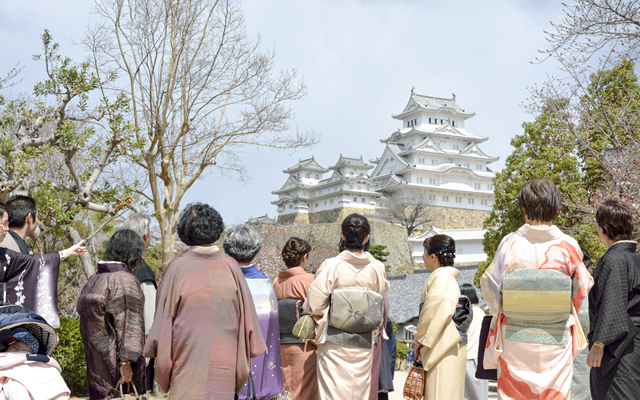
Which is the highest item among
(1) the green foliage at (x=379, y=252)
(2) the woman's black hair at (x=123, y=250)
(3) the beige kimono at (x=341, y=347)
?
(1) the green foliage at (x=379, y=252)

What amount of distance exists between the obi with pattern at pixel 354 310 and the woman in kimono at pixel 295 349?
542 millimetres

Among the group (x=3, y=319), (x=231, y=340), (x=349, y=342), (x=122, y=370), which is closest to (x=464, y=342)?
(x=349, y=342)

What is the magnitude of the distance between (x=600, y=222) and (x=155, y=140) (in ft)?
23.4

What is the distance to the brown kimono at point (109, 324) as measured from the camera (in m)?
3.02

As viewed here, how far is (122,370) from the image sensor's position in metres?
2.92

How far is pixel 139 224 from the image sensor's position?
135 inches

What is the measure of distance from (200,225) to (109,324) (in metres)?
1.02

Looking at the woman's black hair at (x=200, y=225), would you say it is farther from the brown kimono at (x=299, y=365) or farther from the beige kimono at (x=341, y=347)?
the brown kimono at (x=299, y=365)

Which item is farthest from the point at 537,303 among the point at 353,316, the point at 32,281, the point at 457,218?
the point at 457,218

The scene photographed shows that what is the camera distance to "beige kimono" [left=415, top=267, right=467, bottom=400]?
11.0 ft

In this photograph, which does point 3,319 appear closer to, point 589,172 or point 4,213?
point 4,213

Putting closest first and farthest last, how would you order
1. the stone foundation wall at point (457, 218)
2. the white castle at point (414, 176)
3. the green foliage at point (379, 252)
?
the green foliage at point (379, 252) → the stone foundation wall at point (457, 218) → the white castle at point (414, 176)

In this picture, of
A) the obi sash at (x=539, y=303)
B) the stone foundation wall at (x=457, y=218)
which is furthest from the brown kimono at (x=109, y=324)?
the stone foundation wall at (x=457, y=218)

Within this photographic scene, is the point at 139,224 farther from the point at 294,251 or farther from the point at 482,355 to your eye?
the point at 482,355
